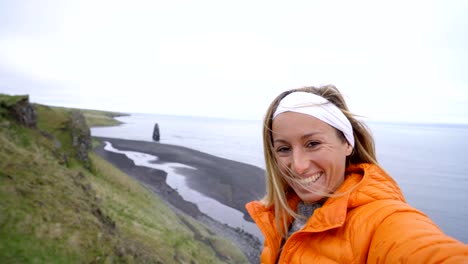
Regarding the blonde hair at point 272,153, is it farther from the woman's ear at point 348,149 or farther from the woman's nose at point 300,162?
the woman's nose at point 300,162

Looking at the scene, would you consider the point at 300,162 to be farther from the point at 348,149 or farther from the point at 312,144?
the point at 348,149

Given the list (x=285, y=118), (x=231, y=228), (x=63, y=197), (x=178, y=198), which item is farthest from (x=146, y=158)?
(x=285, y=118)

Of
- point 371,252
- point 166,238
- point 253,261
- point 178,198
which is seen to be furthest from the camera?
point 178,198

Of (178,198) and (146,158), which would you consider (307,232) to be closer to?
(178,198)

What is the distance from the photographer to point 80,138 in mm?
18203

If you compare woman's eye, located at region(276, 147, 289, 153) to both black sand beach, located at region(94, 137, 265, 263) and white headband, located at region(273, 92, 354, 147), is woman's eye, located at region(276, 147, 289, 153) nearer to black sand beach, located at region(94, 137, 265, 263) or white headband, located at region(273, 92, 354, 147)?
white headband, located at region(273, 92, 354, 147)

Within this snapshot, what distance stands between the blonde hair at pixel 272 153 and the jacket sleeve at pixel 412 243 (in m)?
0.93

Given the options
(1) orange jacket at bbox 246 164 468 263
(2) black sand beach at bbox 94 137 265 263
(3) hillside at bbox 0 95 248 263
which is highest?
(1) orange jacket at bbox 246 164 468 263

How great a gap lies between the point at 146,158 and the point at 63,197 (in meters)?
40.1

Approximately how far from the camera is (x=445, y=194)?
104 ft

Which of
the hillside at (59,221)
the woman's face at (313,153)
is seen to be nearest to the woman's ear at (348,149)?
the woman's face at (313,153)

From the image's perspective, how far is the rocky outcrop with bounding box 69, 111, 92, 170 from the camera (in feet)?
56.7

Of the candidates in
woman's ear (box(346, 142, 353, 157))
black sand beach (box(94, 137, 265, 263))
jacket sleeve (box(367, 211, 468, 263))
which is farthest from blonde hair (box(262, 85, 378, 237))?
black sand beach (box(94, 137, 265, 263))

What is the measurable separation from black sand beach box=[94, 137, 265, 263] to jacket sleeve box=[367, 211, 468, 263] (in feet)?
51.4
